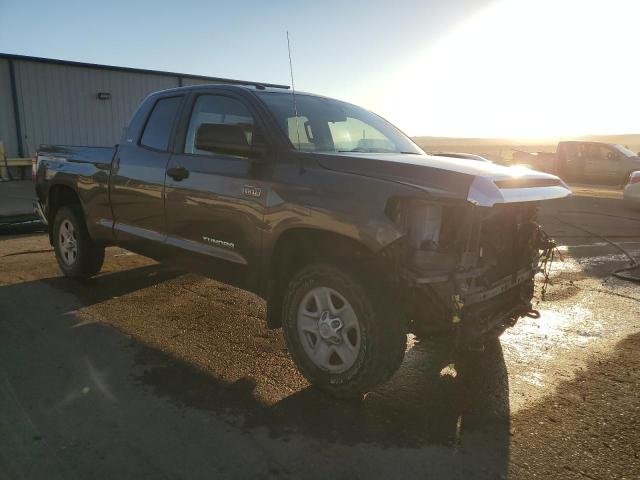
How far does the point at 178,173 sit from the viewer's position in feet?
13.5

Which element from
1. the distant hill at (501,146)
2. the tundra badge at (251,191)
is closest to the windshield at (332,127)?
the tundra badge at (251,191)

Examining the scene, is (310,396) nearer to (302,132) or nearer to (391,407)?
(391,407)

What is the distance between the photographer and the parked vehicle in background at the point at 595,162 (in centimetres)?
1845

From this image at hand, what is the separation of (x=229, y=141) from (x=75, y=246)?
3.00 meters

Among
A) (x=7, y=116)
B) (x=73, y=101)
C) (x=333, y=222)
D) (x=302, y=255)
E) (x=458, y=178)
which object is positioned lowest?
(x=302, y=255)

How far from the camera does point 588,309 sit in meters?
4.99

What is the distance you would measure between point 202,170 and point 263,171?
0.67m

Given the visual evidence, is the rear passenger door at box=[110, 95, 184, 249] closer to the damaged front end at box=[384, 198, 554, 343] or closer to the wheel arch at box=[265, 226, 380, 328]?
the wheel arch at box=[265, 226, 380, 328]

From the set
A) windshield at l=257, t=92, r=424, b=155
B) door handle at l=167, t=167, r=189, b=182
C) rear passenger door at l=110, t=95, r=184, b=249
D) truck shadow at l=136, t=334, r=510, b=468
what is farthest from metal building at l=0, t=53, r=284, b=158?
truck shadow at l=136, t=334, r=510, b=468

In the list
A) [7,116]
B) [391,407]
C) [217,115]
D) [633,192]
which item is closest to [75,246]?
[217,115]

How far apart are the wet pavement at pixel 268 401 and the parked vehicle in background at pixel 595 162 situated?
15.8 m

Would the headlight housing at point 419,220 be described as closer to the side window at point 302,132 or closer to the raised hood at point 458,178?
the raised hood at point 458,178

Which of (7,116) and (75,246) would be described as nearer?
(75,246)

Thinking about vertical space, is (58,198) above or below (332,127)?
below
